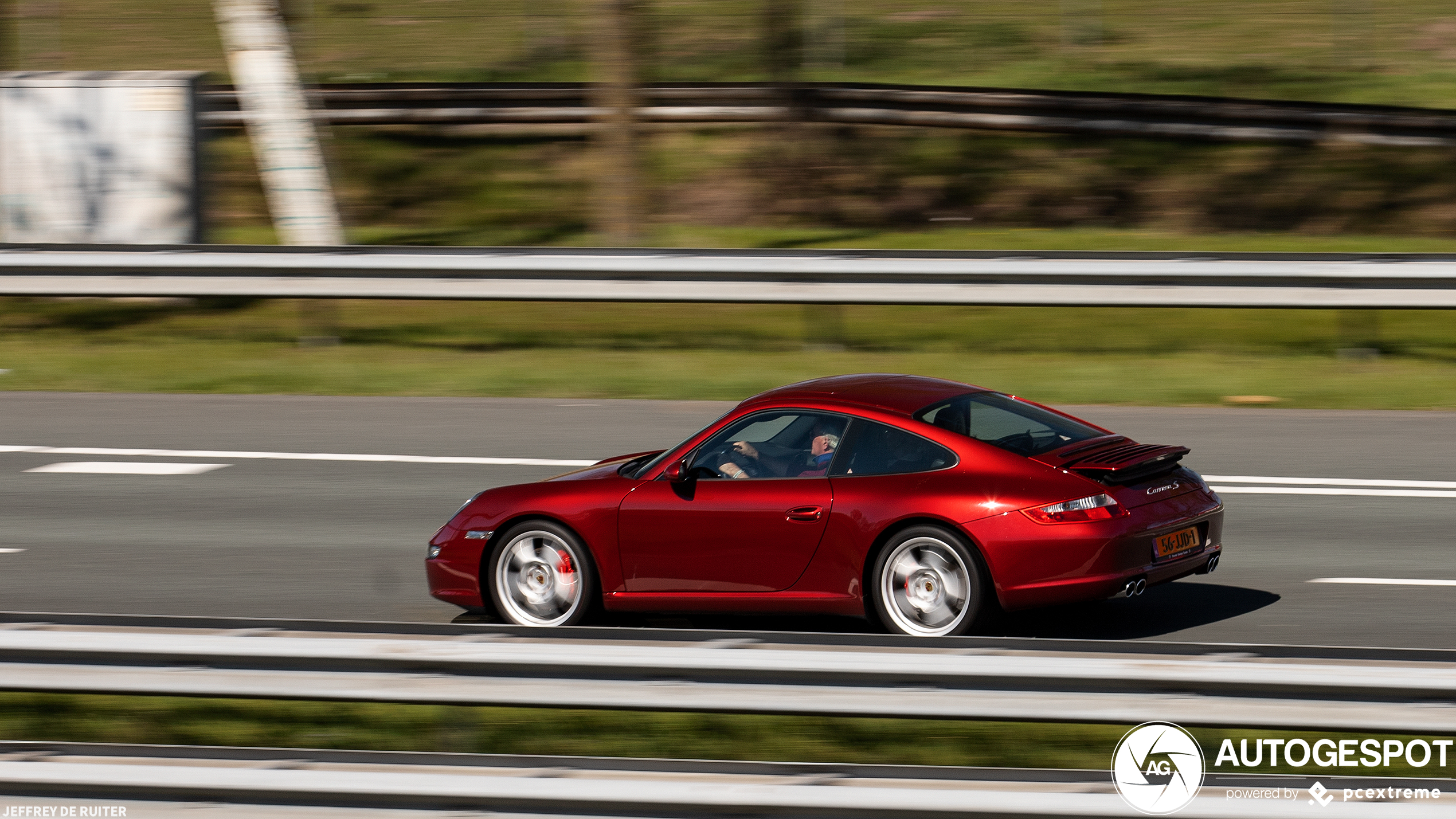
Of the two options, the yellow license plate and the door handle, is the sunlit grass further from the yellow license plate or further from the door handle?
the door handle

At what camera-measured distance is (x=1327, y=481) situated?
1118 centimetres

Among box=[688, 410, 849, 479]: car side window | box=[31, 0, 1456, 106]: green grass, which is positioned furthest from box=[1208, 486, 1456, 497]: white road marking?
box=[31, 0, 1456, 106]: green grass

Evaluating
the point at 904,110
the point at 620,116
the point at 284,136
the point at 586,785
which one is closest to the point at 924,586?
the point at 586,785

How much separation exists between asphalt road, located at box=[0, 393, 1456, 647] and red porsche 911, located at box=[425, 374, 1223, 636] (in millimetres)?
423

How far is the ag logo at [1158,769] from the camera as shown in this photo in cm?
493

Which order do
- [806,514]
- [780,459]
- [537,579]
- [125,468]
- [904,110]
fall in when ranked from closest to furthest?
[806,514]
[780,459]
[537,579]
[125,468]
[904,110]

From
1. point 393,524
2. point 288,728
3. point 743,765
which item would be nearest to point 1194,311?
point 393,524

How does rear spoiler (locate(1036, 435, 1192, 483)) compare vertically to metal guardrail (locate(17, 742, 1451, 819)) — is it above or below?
above

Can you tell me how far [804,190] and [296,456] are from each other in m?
11.4

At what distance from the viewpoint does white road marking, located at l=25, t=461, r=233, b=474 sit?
40.0 feet

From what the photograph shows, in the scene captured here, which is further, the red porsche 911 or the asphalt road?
the asphalt road

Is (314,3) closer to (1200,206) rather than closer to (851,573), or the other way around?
(1200,206)

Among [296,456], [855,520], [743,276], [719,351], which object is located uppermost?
[743,276]

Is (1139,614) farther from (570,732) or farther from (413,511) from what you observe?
(413,511)
